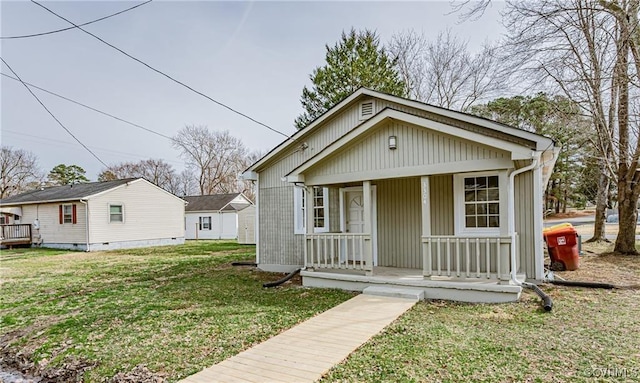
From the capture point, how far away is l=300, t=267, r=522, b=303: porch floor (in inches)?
240

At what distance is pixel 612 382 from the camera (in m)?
3.29

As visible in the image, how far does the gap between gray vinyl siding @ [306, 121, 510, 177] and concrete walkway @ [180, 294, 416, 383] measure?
2.78m

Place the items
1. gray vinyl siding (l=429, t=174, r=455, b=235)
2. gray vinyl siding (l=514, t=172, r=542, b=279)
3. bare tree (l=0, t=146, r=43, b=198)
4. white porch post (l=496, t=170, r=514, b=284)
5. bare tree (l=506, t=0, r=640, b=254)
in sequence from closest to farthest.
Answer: white porch post (l=496, t=170, r=514, b=284), gray vinyl siding (l=514, t=172, r=542, b=279), gray vinyl siding (l=429, t=174, r=455, b=235), bare tree (l=506, t=0, r=640, b=254), bare tree (l=0, t=146, r=43, b=198)

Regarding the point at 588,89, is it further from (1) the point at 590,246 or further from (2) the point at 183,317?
(2) the point at 183,317

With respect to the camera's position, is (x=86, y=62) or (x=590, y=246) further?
(x=590, y=246)

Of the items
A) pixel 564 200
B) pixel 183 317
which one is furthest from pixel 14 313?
pixel 564 200

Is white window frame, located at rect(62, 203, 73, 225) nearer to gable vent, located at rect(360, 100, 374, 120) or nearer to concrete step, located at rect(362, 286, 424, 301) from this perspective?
gable vent, located at rect(360, 100, 374, 120)

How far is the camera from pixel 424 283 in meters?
6.65

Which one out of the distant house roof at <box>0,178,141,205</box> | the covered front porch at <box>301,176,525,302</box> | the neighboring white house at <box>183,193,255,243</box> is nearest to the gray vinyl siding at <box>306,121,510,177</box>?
the covered front porch at <box>301,176,525,302</box>

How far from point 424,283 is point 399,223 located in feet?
6.95

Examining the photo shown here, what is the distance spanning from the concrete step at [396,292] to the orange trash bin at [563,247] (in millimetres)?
4380

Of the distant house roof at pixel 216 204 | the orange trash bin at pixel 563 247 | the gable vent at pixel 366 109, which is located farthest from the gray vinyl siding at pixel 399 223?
the distant house roof at pixel 216 204

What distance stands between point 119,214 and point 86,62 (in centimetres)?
1135

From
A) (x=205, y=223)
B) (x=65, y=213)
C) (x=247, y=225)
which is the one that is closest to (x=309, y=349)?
(x=247, y=225)
